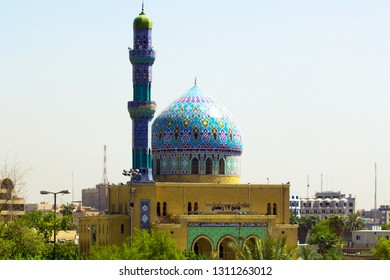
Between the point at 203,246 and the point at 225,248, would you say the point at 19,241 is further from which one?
the point at 225,248

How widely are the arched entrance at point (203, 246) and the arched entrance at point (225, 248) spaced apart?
1.93 feet

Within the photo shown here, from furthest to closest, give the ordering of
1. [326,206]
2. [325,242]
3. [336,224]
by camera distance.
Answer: [326,206] < [336,224] < [325,242]

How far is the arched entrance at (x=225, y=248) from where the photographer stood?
225 ft

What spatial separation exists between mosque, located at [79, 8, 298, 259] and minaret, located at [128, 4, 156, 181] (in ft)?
0.19

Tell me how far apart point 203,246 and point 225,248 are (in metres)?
1.27

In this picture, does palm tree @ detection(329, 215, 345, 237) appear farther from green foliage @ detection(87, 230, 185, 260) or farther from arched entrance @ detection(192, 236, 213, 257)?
green foliage @ detection(87, 230, 185, 260)

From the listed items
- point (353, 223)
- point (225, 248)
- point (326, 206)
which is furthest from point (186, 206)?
point (326, 206)

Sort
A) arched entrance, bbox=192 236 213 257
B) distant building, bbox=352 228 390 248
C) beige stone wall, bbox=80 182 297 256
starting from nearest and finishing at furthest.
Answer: arched entrance, bbox=192 236 213 257 → beige stone wall, bbox=80 182 297 256 → distant building, bbox=352 228 390 248

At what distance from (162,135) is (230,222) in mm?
8219

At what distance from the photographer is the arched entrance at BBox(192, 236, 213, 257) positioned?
67.9 meters

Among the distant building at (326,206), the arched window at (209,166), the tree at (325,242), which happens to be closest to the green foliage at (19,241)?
the arched window at (209,166)

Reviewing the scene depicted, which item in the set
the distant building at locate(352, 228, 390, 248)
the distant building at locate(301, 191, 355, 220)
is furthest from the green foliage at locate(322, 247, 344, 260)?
the distant building at locate(301, 191, 355, 220)

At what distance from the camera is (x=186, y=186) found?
70.4m

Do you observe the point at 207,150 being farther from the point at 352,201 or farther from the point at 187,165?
the point at 352,201
